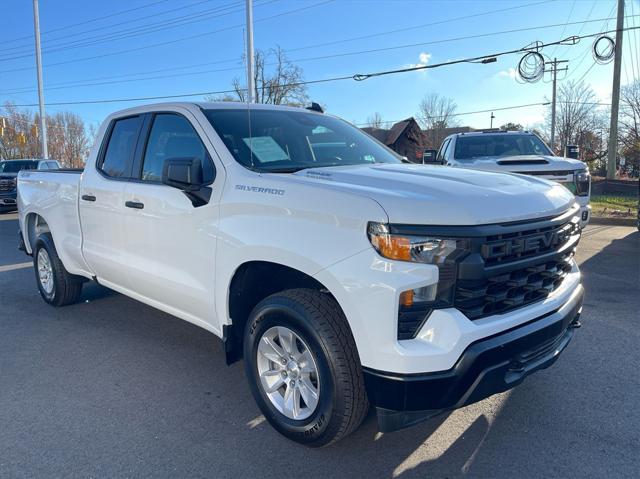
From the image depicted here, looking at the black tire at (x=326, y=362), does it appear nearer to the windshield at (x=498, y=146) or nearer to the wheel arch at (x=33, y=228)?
the wheel arch at (x=33, y=228)

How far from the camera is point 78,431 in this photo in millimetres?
3125

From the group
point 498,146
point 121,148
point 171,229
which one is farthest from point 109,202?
point 498,146

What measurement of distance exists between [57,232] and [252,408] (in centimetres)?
321

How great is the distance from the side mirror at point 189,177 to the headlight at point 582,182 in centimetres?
603

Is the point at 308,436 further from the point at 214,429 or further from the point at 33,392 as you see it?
the point at 33,392

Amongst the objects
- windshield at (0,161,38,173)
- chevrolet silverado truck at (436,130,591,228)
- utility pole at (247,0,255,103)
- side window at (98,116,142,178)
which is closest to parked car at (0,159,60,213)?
windshield at (0,161,38,173)

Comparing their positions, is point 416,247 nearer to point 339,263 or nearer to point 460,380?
point 339,263

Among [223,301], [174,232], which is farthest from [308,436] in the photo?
[174,232]

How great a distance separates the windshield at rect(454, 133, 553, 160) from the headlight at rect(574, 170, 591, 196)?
1323mm

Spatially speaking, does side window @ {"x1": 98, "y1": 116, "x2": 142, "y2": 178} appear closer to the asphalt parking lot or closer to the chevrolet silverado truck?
the asphalt parking lot

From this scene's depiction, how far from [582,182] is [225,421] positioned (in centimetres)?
639

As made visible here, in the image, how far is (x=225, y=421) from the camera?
323 cm

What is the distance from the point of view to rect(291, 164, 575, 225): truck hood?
7.89ft

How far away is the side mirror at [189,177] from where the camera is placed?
3.17m
